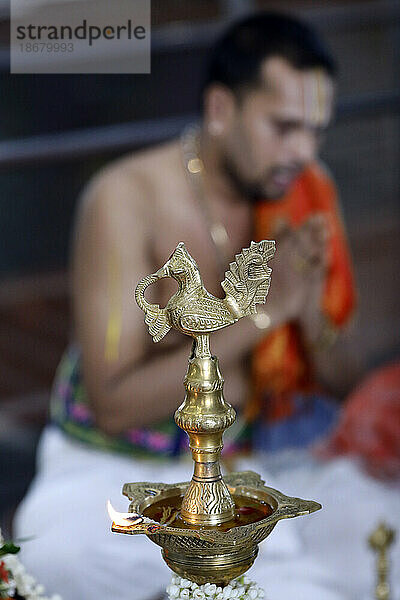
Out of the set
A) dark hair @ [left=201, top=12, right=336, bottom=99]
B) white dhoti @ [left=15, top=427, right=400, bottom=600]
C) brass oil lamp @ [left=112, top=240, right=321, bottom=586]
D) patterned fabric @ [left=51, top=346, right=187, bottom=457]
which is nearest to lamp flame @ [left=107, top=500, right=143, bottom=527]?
brass oil lamp @ [left=112, top=240, right=321, bottom=586]

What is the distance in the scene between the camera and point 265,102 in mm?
2008

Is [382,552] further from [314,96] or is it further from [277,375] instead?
[314,96]

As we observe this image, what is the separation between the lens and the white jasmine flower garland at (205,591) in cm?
76

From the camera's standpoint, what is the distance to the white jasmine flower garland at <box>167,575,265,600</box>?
0.76m

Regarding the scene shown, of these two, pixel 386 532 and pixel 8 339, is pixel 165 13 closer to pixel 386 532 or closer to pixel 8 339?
pixel 8 339

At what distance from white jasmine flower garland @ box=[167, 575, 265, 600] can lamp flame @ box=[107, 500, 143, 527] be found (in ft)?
0.21

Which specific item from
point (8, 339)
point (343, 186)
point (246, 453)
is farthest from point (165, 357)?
point (343, 186)

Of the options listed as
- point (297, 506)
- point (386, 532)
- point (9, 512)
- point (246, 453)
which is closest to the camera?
point (297, 506)

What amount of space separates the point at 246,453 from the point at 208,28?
1041 mm

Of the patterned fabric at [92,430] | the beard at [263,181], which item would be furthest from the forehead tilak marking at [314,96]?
the patterned fabric at [92,430]

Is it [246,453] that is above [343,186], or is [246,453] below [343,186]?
below

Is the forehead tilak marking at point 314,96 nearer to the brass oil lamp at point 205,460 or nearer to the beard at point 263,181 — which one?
the beard at point 263,181

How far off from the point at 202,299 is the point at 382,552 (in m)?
0.83

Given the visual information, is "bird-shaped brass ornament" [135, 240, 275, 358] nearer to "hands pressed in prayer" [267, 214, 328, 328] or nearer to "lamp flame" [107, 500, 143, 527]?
→ "lamp flame" [107, 500, 143, 527]
